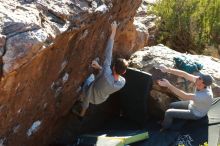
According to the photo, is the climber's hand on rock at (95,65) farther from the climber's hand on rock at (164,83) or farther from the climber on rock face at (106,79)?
the climber's hand on rock at (164,83)

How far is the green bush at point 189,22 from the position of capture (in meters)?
13.1

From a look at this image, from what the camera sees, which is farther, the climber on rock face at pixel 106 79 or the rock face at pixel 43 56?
the climber on rock face at pixel 106 79

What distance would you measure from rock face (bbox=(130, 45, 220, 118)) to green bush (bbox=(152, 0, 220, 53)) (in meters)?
3.46

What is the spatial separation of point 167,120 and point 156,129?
0.31 m

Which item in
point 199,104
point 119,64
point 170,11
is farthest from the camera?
point 170,11

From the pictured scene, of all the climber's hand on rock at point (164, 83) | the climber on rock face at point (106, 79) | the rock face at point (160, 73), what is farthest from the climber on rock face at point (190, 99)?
the climber on rock face at point (106, 79)

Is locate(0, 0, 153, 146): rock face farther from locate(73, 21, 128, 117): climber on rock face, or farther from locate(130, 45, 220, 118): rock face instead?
locate(130, 45, 220, 118): rock face

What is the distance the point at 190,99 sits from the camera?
8.43 m

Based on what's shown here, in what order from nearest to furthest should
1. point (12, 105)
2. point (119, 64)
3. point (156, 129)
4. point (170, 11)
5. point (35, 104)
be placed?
point (12, 105) → point (35, 104) → point (119, 64) → point (156, 129) → point (170, 11)

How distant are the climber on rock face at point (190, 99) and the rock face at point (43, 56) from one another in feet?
4.71

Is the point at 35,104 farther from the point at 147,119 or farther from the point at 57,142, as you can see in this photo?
the point at 147,119

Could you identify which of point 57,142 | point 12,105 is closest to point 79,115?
point 57,142

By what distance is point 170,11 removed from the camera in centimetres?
1324

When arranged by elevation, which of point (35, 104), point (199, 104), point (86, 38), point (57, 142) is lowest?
point (57, 142)
